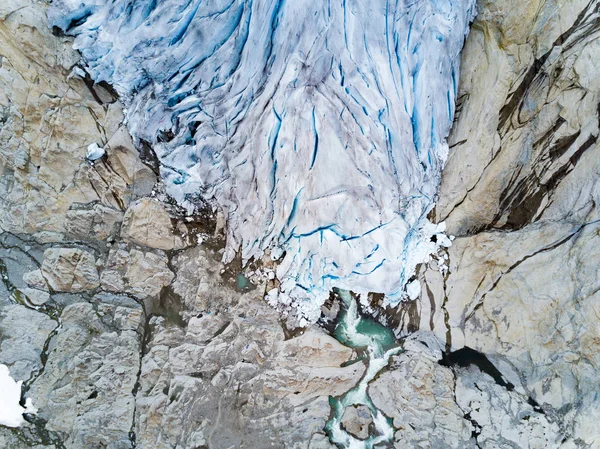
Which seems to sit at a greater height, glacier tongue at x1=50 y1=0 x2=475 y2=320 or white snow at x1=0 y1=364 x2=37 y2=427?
glacier tongue at x1=50 y1=0 x2=475 y2=320

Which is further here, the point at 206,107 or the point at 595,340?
the point at 206,107

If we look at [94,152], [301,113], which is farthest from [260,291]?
[94,152]

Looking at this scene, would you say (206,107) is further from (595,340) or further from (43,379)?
(595,340)

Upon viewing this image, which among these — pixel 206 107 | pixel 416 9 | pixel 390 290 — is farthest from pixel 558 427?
pixel 206 107

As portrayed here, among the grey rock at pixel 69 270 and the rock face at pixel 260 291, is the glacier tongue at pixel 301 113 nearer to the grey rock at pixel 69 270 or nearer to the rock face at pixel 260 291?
the rock face at pixel 260 291

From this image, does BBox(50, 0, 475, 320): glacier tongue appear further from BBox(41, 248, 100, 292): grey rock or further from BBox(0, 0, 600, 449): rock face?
BBox(41, 248, 100, 292): grey rock

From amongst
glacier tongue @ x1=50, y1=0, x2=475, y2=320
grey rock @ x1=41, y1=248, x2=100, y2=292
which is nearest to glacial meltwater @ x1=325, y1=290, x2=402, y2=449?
glacier tongue @ x1=50, y1=0, x2=475, y2=320

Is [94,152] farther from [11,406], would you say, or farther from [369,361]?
[369,361]
